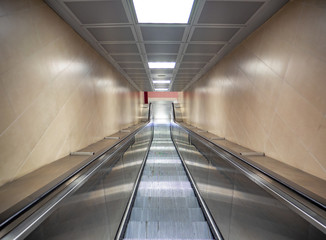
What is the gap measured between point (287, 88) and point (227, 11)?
1.15 m

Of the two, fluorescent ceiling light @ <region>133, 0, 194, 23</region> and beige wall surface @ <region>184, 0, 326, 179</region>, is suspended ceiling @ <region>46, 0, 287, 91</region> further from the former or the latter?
beige wall surface @ <region>184, 0, 326, 179</region>

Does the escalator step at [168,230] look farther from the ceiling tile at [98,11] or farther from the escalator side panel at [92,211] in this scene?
the ceiling tile at [98,11]

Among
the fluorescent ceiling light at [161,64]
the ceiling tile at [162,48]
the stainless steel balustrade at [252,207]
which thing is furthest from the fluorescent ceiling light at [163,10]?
the fluorescent ceiling light at [161,64]

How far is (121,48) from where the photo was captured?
136 inches

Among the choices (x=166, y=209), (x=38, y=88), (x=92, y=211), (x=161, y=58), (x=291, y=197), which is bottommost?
(x=166, y=209)

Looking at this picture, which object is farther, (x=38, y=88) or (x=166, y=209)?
(x=166, y=209)

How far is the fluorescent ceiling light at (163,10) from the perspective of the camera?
199cm

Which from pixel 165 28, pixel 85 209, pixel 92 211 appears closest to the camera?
pixel 85 209

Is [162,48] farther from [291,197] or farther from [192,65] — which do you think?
[291,197]

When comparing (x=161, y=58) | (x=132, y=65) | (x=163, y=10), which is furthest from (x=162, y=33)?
(x=132, y=65)

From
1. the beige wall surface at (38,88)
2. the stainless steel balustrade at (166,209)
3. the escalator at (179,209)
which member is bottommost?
the stainless steel balustrade at (166,209)

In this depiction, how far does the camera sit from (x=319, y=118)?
5.27 ft

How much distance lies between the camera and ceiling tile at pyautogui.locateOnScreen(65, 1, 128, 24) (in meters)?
1.99

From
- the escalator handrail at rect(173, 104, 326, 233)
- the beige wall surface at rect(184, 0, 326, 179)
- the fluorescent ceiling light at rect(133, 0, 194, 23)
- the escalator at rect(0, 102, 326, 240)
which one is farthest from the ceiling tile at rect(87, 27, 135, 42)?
the escalator handrail at rect(173, 104, 326, 233)
